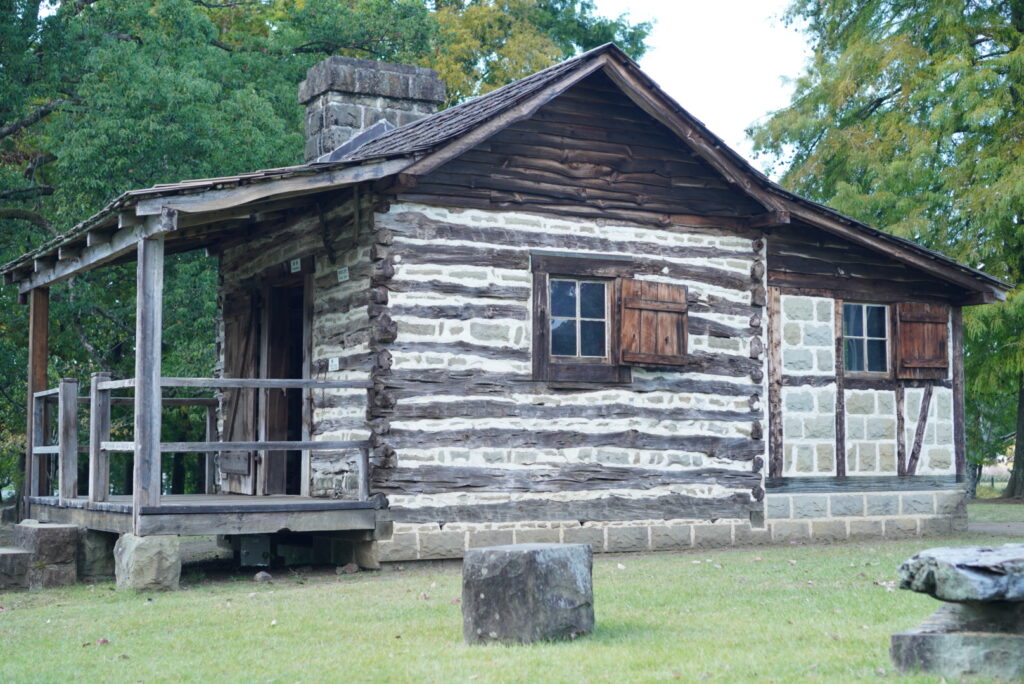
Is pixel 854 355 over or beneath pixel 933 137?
beneath

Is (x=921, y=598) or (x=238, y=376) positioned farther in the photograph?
(x=238, y=376)

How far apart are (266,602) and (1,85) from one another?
1249cm

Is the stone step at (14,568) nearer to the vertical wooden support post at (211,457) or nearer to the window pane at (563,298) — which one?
the vertical wooden support post at (211,457)

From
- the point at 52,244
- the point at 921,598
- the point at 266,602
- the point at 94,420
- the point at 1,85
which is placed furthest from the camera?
the point at 1,85

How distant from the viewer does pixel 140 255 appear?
11.1 meters

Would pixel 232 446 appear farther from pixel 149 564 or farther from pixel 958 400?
pixel 958 400

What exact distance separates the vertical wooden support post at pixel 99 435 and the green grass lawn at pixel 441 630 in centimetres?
109

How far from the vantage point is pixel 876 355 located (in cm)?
1555

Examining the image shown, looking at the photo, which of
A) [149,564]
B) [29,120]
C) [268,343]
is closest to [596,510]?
[268,343]

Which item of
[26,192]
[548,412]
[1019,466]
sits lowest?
[1019,466]

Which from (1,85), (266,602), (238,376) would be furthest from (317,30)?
(266,602)

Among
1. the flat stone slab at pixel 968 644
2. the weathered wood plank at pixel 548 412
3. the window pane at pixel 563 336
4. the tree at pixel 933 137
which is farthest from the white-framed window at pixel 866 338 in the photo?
the flat stone slab at pixel 968 644

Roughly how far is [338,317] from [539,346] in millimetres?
2055

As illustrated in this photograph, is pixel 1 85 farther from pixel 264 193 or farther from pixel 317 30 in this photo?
pixel 264 193
